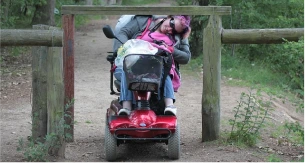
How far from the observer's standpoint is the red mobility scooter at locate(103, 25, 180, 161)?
6164mm

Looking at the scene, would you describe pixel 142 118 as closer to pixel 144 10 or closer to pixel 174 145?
pixel 174 145

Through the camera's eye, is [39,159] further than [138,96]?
No

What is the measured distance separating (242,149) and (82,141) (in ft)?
6.72

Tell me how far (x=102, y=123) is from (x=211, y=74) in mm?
2557

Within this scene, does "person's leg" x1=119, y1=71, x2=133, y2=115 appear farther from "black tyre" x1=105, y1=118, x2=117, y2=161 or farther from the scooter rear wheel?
the scooter rear wheel

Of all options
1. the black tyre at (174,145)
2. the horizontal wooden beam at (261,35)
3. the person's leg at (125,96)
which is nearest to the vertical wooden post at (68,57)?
the person's leg at (125,96)

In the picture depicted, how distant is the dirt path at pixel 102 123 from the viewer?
674cm

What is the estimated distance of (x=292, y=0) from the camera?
14484 mm

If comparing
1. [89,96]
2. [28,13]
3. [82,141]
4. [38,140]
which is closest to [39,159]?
[38,140]

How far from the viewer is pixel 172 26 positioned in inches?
265

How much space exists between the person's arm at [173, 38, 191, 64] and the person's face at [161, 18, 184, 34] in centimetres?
20

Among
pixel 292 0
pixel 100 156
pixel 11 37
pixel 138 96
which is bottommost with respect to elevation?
pixel 100 156

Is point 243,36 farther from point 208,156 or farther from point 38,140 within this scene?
point 38,140

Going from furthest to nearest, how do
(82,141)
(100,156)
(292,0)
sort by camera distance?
1. (292,0)
2. (82,141)
3. (100,156)
